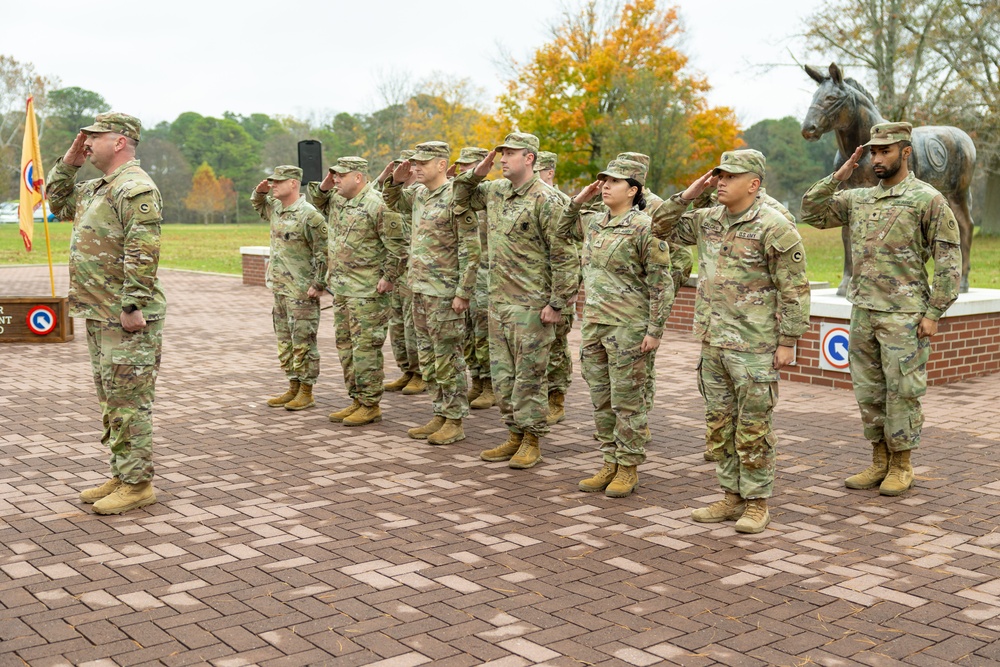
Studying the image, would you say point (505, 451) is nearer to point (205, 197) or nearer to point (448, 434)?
point (448, 434)

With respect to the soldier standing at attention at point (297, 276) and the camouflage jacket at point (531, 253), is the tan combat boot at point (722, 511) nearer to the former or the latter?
the camouflage jacket at point (531, 253)

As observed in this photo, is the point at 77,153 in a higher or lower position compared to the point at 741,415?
higher

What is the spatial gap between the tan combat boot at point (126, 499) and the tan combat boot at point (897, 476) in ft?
14.2

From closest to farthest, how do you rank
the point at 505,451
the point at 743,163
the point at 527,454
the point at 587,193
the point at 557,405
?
the point at 743,163, the point at 587,193, the point at 527,454, the point at 505,451, the point at 557,405

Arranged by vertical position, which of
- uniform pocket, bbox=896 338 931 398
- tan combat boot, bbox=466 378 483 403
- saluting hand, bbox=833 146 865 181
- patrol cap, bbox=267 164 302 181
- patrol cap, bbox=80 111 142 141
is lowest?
tan combat boot, bbox=466 378 483 403

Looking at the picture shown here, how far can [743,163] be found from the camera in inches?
216

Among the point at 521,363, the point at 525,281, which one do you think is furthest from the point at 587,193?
the point at 521,363

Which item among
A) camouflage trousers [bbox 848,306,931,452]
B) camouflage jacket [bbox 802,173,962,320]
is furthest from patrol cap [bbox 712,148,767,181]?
camouflage trousers [bbox 848,306,931,452]

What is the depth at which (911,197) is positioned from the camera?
615 cm

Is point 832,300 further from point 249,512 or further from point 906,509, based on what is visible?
point 249,512

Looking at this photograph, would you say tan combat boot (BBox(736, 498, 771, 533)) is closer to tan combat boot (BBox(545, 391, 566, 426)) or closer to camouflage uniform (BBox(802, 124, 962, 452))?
camouflage uniform (BBox(802, 124, 962, 452))

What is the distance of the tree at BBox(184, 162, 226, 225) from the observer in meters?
78.8

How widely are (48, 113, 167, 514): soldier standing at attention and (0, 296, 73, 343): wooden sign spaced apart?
7.61 m

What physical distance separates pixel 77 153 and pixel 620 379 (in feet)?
11.3
